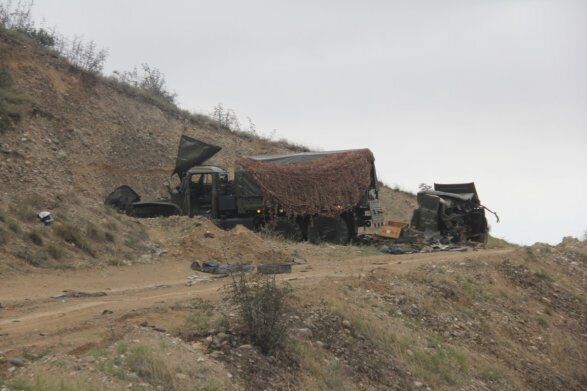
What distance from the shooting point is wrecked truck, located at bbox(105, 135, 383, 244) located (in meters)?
19.5

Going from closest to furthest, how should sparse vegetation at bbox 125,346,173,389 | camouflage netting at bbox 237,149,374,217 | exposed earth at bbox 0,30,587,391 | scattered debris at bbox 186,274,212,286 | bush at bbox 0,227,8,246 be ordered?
sparse vegetation at bbox 125,346,173,389 → exposed earth at bbox 0,30,587,391 → scattered debris at bbox 186,274,212,286 → bush at bbox 0,227,8,246 → camouflage netting at bbox 237,149,374,217

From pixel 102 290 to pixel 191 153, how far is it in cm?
1158

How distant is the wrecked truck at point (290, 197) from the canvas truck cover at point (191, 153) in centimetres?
236

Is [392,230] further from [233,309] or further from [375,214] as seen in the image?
[233,309]

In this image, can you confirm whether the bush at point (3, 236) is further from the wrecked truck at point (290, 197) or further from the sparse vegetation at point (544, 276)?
the sparse vegetation at point (544, 276)

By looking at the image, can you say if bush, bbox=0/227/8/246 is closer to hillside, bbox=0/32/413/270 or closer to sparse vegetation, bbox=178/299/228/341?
hillside, bbox=0/32/413/270

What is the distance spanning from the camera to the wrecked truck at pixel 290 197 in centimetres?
1947

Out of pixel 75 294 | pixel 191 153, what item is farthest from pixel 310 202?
pixel 75 294

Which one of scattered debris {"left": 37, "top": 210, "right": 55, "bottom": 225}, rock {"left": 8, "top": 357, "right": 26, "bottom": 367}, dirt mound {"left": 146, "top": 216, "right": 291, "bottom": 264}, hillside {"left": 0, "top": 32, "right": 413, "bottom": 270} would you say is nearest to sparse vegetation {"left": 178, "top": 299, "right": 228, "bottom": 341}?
rock {"left": 8, "top": 357, "right": 26, "bottom": 367}

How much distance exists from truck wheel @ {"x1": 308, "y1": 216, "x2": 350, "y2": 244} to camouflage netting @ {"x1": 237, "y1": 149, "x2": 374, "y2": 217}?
0.29m

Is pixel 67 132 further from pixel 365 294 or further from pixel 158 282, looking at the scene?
pixel 365 294

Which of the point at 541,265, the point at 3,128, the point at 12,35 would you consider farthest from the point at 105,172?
the point at 541,265

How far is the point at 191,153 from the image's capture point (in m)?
23.0

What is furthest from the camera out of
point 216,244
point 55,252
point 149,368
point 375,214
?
point 375,214
